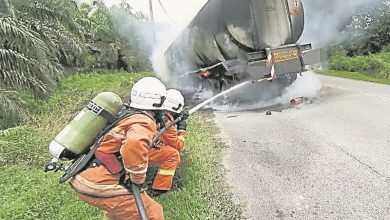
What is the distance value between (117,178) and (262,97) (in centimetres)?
A: 808

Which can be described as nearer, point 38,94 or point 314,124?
point 314,124

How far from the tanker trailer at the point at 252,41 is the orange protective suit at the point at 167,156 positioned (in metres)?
5.96

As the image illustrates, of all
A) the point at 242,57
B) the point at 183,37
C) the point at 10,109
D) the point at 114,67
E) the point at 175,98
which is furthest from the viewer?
the point at 114,67

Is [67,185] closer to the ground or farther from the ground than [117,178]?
closer to the ground

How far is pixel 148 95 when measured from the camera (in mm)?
3338

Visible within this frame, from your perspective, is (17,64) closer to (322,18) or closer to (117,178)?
(117,178)

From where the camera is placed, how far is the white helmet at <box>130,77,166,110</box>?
3336mm

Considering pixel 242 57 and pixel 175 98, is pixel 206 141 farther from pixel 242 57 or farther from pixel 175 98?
pixel 242 57

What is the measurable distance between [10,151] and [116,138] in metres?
5.13

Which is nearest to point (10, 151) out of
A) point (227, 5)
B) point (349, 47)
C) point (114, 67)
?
point (227, 5)

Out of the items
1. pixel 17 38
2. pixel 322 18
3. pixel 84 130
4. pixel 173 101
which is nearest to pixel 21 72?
pixel 17 38

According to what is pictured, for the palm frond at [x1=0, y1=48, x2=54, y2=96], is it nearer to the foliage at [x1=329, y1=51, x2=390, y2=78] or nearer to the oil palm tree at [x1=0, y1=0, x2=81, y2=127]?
the oil palm tree at [x1=0, y1=0, x2=81, y2=127]

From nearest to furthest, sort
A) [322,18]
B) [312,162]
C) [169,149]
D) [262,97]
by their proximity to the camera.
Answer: [169,149] < [312,162] < [262,97] < [322,18]

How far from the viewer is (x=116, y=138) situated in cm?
322
